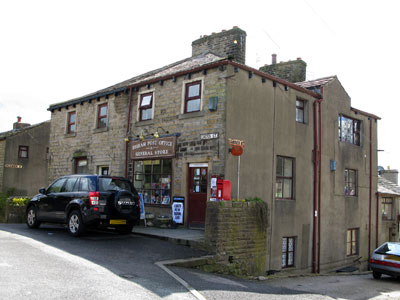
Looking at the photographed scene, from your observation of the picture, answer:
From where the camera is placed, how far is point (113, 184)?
12.0 m

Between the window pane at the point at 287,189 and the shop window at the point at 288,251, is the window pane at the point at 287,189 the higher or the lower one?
the higher one

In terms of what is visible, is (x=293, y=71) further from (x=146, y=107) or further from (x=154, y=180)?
(x=154, y=180)

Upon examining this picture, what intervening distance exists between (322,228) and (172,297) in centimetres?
1156

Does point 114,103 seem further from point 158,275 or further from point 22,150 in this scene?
point 22,150

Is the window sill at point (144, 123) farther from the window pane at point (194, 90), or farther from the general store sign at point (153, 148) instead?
the window pane at point (194, 90)

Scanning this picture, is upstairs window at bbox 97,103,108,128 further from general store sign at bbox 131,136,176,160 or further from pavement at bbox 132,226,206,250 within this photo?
pavement at bbox 132,226,206,250

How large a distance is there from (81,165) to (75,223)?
793cm

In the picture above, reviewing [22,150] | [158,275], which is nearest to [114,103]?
[158,275]

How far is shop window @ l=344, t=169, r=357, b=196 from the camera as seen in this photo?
18.8m

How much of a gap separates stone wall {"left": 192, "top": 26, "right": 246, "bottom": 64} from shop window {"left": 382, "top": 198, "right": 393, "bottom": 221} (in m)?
11.4

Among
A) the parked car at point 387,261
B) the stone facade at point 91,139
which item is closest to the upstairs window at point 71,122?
the stone facade at point 91,139

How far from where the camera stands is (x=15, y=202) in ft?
55.8

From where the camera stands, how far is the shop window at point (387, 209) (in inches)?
853

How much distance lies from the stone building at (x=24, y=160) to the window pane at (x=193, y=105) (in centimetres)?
1957
